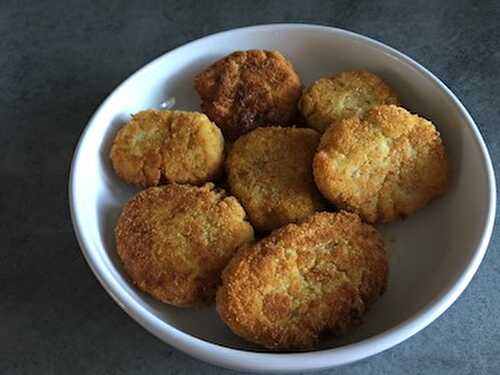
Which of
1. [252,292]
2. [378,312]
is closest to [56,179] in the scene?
[252,292]

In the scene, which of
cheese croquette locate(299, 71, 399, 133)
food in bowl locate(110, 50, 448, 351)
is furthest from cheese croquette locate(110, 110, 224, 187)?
cheese croquette locate(299, 71, 399, 133)

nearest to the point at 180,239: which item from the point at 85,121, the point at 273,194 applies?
the point at 273,194

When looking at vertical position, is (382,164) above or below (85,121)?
above

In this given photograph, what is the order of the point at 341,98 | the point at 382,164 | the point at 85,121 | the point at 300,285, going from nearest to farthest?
the point at 300,285
the point at 382,164
the point at 341,98
the point at 85,121

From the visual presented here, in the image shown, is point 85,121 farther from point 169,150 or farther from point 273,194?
point 273,194

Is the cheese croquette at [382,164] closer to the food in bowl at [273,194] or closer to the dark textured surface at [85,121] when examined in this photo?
the food in bowl at [273,194]

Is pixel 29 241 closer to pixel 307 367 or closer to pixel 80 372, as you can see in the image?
pixel 80 372
